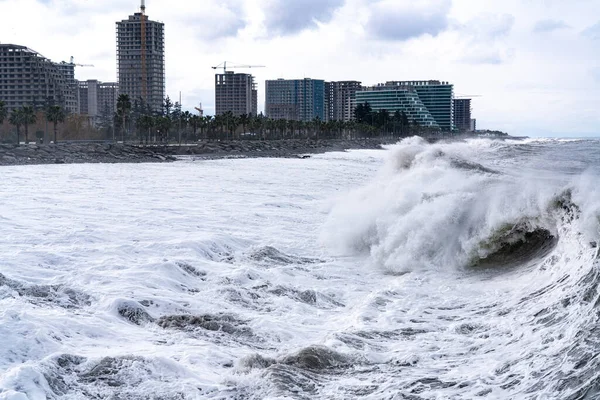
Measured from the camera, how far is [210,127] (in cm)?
12888

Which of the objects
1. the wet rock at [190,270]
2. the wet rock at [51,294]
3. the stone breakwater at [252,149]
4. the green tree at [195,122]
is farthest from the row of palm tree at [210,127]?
the wet rock at [51,294]

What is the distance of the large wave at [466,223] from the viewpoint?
13203 millimetres

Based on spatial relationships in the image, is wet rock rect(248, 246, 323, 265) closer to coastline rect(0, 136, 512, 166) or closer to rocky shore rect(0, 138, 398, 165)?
coastline rect(0, 136, 512, 166)

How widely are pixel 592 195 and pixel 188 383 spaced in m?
8.32

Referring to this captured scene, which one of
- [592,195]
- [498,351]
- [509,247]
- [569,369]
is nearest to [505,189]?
[509,247]

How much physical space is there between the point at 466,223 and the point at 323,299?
4.71 meters

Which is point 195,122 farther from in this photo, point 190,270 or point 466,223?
point 190,270

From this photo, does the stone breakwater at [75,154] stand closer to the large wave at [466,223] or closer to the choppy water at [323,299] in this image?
the choppy water at [323,299]

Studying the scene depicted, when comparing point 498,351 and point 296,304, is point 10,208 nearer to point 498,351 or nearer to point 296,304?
point 296,304

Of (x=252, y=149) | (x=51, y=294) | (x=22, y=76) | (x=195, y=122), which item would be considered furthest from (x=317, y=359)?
(x=22, y=76)

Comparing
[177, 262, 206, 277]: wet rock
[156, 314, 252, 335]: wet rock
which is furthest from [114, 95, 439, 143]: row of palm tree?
[156, 314, 252, 335]: wet rock

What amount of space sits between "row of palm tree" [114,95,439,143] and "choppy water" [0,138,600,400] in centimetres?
8479

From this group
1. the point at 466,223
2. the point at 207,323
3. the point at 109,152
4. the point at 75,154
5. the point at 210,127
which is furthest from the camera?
the point at 210,127

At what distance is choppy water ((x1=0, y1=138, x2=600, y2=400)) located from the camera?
7383 millimetres
